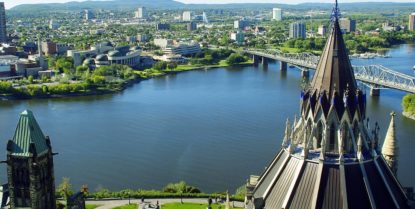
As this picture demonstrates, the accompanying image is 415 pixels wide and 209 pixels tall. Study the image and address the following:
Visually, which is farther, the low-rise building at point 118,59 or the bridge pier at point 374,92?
the low-rise building at point 118,59

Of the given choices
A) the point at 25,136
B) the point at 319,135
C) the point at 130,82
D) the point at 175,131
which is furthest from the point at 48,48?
the point at 319,135

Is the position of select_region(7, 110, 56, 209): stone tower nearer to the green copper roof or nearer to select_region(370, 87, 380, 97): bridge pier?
the green copper roof

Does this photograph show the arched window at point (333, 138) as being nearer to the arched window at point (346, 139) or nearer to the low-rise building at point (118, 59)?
the arched window at point (346, 139)

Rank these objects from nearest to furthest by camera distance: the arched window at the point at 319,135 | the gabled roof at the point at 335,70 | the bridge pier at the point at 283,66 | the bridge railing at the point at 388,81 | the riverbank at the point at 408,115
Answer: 1. the gabled roof at the point at 335,70
2. the arched window at the point at 319,135
3. the riverbank at the point at 408,115
4. the bridge railing at the point at 388,81
5. the bridge pier at the point at 283,66

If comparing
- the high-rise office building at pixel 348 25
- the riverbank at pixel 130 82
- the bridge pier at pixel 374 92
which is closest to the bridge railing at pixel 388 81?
the bridge pier at pixel 374 92

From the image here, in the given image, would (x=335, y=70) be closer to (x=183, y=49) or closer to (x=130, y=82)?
(x=130, y=82)

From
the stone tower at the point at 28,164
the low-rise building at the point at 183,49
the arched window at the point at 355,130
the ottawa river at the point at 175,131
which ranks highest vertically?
the arched window at the point at 355,130

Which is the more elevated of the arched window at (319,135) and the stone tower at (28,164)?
the arched window at (319,135)
